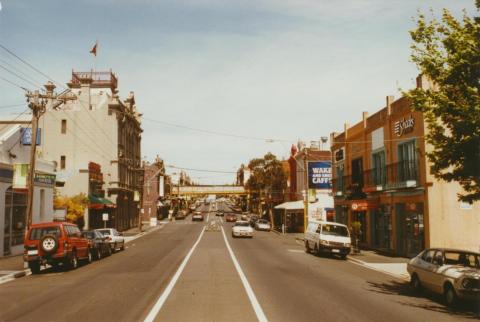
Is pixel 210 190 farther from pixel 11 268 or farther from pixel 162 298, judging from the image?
pixel 162 298

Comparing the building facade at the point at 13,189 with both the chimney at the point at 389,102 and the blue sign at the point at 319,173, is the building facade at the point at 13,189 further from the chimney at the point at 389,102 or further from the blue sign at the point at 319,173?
the blue sign at the point at 319,173

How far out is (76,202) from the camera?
142ft

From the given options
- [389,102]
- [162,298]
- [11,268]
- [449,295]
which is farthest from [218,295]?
[389,102]

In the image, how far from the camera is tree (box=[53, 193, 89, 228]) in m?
40.8

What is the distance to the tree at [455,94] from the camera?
12.7 meters

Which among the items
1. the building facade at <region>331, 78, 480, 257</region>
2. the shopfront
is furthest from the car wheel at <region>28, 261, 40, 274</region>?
the shopfront

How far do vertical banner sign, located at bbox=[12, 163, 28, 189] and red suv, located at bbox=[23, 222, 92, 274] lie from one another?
5.31 m

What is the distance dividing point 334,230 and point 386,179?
18.7 ft

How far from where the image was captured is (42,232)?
20.9 metres

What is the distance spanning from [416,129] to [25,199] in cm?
2447

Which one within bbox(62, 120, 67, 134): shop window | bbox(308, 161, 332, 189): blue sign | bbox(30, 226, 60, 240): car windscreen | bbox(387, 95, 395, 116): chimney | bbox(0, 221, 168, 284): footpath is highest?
bbox(62, 120, 67, 134): shop window

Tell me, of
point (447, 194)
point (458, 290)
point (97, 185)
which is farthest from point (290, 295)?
point (97, 185)

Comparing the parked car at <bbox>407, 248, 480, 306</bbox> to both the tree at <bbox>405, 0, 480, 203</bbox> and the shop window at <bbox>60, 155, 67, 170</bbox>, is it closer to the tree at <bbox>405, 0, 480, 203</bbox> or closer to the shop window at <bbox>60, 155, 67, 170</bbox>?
the tree at <bbox>405, 0, 480, 203</bbox>

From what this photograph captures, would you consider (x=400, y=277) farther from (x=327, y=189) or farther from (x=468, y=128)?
(x=327, y=189)
